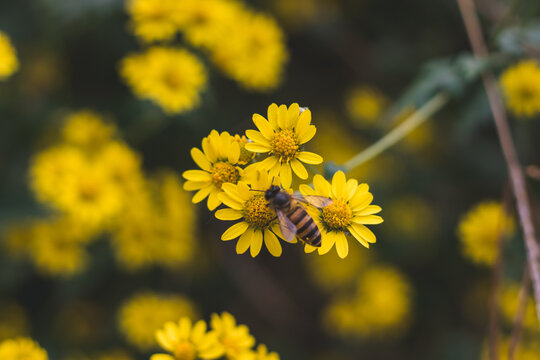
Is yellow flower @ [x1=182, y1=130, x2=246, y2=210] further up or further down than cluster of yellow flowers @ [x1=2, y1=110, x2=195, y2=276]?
further down

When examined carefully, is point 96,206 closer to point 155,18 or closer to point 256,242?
point 155,18

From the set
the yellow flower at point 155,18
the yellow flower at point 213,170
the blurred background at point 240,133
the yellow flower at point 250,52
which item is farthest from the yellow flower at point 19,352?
the yellow flower at point 250,52

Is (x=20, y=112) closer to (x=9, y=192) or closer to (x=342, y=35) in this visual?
(x=9, y=192)

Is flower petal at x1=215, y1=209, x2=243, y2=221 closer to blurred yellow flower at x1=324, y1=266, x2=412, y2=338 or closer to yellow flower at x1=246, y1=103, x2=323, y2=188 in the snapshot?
yellow flower at x1=246, y1=103, x2=323, y2=188

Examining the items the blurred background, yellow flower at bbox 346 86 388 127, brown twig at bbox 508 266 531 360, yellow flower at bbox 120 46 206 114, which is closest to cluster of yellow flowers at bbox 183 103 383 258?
brown twig at bbox 508 266 531 360

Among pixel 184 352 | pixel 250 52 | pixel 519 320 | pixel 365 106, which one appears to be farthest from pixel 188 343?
pixel 365 106

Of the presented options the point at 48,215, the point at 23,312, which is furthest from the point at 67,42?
the point at 23,312

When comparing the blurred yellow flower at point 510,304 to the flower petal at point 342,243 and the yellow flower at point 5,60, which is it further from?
the yellow flower at point 5,60
